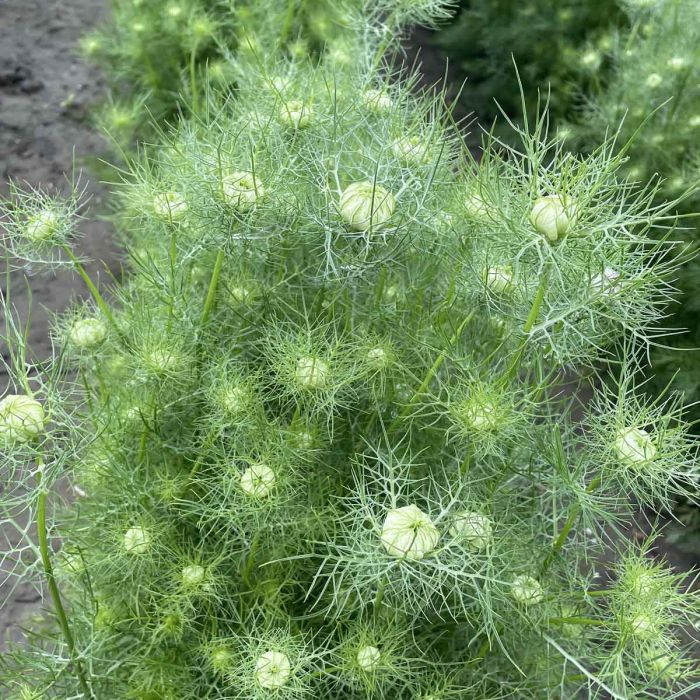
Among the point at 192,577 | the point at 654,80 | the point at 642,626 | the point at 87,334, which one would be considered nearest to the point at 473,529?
the point at 642,626

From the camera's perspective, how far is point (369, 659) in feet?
3.31

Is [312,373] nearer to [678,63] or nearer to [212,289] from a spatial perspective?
[212,289]

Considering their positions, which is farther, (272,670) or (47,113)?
(47,113)

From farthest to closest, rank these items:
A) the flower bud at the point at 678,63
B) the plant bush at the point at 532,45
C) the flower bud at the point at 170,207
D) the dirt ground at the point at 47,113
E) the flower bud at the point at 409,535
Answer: the plant bush at the point at 532,45 → the dirt ground at the point at 47,113 → the flower bud at the point at 678,63 → the flower bud at the point at 170,207 → the flower bud at the point at 409,535

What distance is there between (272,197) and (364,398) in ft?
1.18

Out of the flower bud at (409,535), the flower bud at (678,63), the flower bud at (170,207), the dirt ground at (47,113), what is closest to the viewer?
the flower bud at (409,535)

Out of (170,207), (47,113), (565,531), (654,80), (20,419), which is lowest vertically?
(47,113)

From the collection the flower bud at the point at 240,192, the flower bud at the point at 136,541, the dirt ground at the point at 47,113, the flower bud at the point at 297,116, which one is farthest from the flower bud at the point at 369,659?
the dirt ground at the point at 47,113

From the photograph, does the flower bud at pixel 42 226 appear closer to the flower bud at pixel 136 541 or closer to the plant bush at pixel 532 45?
the flower bud at pixel 136 541

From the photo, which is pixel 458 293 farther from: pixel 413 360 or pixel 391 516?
pixel 391 516

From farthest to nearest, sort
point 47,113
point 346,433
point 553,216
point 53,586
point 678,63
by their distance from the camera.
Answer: point 47,113 < point 678,63 < point 346,433 < point 53,586 < point 553,216

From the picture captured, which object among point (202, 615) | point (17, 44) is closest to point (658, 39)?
point (202, 615)

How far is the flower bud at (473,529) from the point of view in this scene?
97cm

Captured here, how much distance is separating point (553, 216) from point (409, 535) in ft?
1.32
